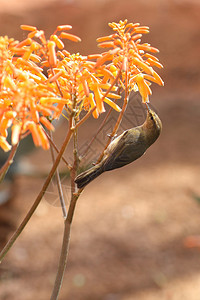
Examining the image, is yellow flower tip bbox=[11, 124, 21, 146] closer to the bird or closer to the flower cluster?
the flower cluster

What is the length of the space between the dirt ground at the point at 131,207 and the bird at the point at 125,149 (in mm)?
1220

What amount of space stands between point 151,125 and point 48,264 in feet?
5.25

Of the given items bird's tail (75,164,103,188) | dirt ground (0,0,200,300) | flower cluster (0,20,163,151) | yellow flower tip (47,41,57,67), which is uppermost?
yellow flower tip (47,41,57,67)

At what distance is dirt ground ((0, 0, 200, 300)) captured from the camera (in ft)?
6.36

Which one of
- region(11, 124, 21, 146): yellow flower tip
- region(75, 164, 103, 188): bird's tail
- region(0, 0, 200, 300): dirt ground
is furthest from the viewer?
region(0, 0, 200, 300): dirt ground

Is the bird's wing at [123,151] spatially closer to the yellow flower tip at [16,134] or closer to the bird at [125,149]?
the bird at [125,149]

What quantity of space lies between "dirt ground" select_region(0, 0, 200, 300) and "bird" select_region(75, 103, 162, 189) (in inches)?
A: 48.0

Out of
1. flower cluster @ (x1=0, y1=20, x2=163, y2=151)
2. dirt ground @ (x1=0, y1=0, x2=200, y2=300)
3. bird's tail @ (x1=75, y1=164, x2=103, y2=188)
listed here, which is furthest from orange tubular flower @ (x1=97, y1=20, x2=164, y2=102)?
dirt ground @ (x1=0, y1=0, x2=200, y2=300)

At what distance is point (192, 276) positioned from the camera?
1973mm

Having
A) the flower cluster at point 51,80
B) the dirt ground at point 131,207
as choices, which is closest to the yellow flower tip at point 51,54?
the flower cluster at point 51,80

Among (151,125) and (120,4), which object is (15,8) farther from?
(151,125)

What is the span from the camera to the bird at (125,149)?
0.60 meters

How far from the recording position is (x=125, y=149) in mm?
607

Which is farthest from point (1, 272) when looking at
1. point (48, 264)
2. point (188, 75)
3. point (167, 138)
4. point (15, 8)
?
point (188, 75)
